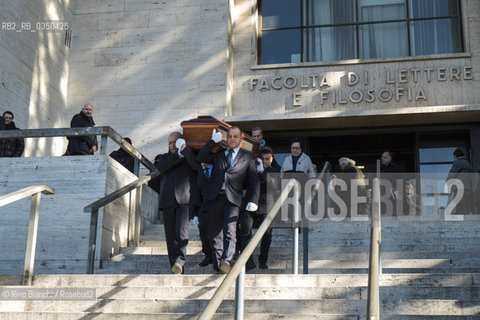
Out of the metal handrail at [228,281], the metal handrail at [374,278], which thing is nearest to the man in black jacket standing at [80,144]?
the metal handrail at [228,281]

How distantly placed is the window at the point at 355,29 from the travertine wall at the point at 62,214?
7921mm

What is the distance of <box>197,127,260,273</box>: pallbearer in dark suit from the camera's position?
24.5 ft

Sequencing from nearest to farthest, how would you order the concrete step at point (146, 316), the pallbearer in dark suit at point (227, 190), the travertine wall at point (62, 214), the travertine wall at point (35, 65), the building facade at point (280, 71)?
the concrete step at point (146, 316) < the pallbearer in dark suit at point (227, 190) < the travertine wall at point (62, 214) < the travertine wall at point (35, 65) < the building facade at point (280, 71)

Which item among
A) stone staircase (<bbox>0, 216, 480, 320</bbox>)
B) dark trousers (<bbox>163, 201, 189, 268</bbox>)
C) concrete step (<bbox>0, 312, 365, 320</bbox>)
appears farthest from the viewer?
dark trousers (<bbox>163, 201, 189, 268</bbox>)

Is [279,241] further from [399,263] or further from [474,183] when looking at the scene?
[474,183]

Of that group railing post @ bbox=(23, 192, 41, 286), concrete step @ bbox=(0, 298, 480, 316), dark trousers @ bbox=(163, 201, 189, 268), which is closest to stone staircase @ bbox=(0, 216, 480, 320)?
concrete step @ bbox=(0, 298, 480, 316)

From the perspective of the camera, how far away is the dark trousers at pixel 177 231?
7.60 meters

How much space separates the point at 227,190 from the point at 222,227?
0.40 metres

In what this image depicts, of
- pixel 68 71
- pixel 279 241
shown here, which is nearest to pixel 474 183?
pixel 279 241

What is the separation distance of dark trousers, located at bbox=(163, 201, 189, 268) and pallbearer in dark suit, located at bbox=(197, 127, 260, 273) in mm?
305

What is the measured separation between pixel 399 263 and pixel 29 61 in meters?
9.65

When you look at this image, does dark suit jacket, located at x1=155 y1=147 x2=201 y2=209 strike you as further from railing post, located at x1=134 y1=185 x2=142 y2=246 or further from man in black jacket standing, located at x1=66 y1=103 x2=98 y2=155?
man in black jacket standing, located at x1=66 y1=103 x2=98 y2=155

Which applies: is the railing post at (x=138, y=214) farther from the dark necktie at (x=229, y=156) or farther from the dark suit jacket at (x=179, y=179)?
the dark necktie at (x=229, y=156)

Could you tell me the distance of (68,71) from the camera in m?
16.5
